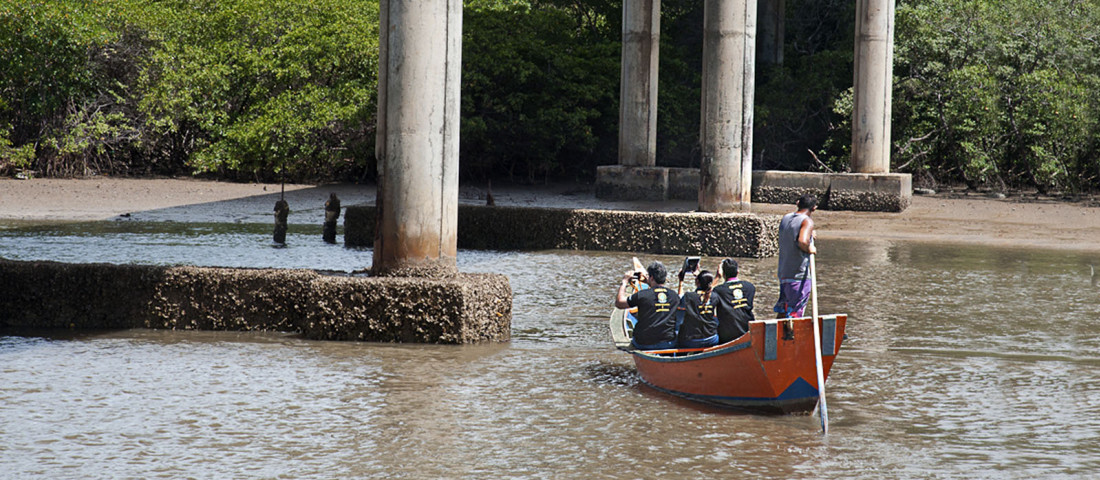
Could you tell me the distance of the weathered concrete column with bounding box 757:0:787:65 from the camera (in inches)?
1427

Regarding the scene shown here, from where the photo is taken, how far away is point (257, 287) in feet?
40.4

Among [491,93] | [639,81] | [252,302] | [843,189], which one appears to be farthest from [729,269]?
[491,93]

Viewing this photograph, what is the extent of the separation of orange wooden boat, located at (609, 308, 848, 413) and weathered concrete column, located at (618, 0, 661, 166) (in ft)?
67.7

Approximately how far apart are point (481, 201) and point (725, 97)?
9.86 meters

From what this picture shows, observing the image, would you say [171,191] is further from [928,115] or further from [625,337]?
[625,337]

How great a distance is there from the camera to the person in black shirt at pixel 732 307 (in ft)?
32.9

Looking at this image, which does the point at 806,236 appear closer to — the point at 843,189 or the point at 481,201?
the point at 843,189

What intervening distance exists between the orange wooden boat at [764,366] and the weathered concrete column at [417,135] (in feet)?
10.5

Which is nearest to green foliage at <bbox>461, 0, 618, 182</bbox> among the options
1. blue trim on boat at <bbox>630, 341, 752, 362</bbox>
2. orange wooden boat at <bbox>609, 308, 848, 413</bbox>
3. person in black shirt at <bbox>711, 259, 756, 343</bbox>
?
person in black shirt at <bbox>711, 259, 756, 343</bbox>

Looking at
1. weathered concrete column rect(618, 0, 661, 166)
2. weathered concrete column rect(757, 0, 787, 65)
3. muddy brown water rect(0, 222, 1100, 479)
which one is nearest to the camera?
muddy brown water rect(0, 222, 1100, 479)

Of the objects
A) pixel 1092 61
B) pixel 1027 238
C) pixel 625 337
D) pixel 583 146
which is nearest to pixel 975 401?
pixel 625 337

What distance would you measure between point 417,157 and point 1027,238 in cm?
1541

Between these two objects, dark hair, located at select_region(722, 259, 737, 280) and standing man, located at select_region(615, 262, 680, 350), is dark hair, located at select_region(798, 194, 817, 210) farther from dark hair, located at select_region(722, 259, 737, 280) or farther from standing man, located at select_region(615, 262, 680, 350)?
standing man, located at select_region(615, 262, 680, 350)

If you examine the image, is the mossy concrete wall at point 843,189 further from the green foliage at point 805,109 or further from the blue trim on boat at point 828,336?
the blue trim on boat at point 828,336
